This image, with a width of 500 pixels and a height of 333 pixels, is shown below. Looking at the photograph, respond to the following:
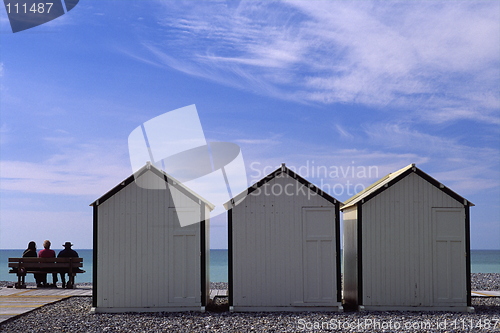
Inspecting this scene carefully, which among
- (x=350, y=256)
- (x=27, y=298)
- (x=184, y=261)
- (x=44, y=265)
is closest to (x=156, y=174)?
(x=184, y=261)

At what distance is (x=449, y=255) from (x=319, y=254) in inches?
130

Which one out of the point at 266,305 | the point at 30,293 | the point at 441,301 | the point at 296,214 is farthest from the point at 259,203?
the point at 30,293

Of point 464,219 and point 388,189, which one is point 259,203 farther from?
point 464,219

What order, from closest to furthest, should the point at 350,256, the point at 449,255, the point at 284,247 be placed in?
the point at 284,247 → the point at 449,255 → the point at 350,256

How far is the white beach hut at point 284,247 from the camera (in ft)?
43.9

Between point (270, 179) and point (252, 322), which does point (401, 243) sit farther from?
point (252, 322)

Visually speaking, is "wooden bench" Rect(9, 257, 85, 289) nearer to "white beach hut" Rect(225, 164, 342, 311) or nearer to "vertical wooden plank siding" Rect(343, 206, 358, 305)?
"white beach hut" Rect(225, 164, 342, 311)

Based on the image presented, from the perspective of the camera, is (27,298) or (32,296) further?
(32,296)

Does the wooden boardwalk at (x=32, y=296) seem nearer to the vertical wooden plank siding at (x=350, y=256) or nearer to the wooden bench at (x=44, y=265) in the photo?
the wooden bench at (x=44, y=265)

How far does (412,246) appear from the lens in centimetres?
1377

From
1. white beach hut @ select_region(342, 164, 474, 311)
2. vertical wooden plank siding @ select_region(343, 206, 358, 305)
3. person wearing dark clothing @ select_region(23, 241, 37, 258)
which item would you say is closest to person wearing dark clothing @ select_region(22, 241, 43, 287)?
person wearing dark clothing @ select_region(23, 241, 37, 258)

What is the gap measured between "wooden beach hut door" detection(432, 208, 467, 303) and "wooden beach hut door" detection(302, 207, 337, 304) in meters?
2.65

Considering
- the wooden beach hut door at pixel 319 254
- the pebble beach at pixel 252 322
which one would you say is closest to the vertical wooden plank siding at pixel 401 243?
the pebble beach at pixel 252 322

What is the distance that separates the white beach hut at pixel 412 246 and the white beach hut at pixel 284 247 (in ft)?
2.75
